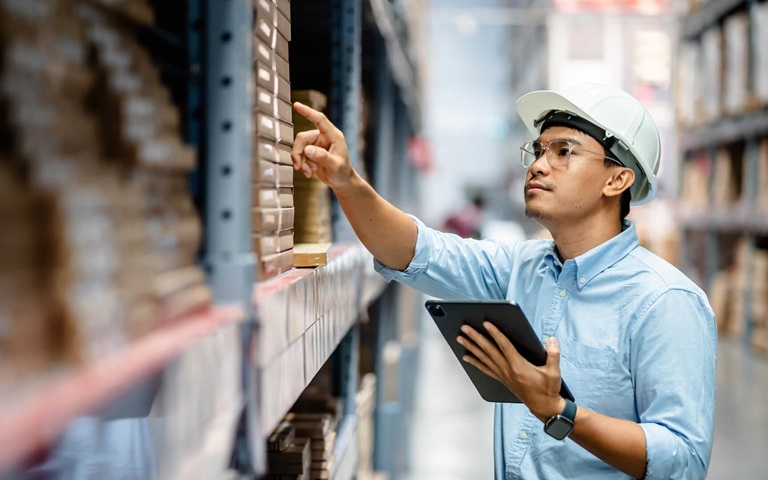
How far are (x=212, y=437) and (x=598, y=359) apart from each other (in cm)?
128

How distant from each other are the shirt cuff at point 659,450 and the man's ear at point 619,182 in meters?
0.68

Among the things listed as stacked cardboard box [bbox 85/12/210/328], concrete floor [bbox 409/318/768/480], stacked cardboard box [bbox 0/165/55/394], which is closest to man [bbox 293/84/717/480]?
stacked cardboard box [bbox 85/12/210/328]

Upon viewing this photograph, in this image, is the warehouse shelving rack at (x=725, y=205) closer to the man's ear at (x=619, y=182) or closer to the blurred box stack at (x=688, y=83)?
the blurred box stack at (x=688, y=83)

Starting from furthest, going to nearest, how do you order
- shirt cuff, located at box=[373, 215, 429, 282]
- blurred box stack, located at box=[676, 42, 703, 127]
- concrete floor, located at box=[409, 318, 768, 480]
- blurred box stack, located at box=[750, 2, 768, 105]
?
blurred box stack, located at box=[676, 42, 703, 127], blurred box stack, located at box=[750, 2, 768, 105], concrete floor, located at box=[409, 318, 768, 480], shirt cuff, located at box=[373, 215, 429, 282]

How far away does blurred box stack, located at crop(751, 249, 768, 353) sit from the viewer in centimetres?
816

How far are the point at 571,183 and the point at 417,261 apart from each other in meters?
0.51

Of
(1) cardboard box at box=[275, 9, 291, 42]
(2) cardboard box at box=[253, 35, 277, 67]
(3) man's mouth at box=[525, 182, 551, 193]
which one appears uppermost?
(1) cardboard box at box=[275, 9, 291, 42]

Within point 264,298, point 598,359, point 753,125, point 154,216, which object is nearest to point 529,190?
point 598,359

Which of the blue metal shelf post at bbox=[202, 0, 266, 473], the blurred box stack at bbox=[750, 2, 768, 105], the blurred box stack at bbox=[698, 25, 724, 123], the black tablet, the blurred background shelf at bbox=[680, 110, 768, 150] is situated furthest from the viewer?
the blurred box stack at bbox=[698, 25, 724, 123]

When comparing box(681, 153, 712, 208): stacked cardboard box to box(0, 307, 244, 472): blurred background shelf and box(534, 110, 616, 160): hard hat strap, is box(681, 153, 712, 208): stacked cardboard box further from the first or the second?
box(0, 307, 244, 472): blurred background shelf

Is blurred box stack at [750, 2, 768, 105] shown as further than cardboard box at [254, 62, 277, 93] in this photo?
Yes

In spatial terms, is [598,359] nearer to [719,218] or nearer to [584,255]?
[584,255]

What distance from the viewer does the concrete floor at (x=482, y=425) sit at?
514 cm

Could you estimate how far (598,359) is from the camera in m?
1.97
